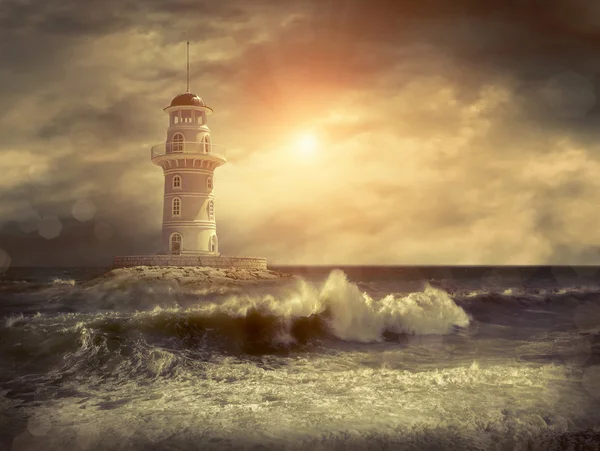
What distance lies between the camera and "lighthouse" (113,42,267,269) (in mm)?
36469

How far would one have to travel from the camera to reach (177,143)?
36.8 metres

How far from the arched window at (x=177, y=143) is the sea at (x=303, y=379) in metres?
20.3

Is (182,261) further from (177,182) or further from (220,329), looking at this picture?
(220,329)

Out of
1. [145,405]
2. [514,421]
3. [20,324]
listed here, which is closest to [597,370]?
[514,421]

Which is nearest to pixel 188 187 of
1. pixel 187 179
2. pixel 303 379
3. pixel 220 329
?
pixel 187 179

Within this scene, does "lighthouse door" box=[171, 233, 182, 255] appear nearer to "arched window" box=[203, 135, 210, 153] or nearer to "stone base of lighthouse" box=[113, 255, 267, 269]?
"stone base of lighthouse" box=[113, 255, 267, 269]

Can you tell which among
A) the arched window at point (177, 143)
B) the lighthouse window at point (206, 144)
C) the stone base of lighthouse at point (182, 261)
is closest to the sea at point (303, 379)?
the stone base of lighthouse at point (182, 261)

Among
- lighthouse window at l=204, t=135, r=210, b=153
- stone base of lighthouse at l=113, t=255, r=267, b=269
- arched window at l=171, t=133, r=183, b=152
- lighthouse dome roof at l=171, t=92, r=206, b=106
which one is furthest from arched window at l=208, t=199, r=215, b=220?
lighthouse dome roof at l=171, t=92, r=206, b=106

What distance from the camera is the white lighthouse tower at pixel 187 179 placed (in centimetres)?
3650

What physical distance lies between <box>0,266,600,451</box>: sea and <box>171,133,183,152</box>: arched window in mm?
20253

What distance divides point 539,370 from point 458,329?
6897 millimetres

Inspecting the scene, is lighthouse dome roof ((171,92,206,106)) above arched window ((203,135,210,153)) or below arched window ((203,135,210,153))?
above

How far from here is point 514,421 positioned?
807cm

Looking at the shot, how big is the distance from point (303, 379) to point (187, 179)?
2789 centimetres
